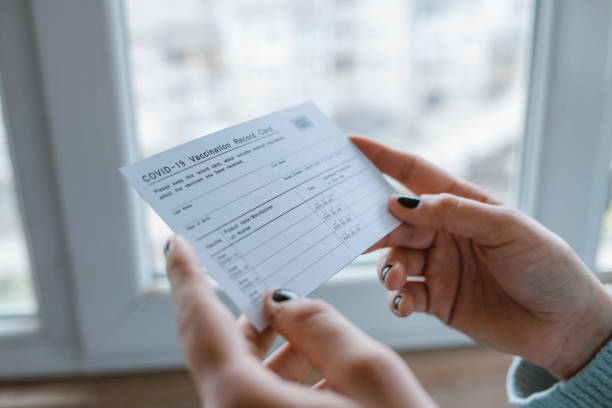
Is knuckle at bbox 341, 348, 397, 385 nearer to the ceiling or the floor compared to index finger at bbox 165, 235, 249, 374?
nearer to the floor

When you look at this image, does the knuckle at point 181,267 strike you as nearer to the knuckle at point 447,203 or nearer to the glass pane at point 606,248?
the knuckle at point 447,203

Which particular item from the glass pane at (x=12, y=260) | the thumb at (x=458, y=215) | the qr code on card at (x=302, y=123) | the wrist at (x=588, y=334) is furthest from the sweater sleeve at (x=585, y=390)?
the glass pane at (x=12, y=260)

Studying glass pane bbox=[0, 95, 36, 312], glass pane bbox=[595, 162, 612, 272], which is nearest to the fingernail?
glass pane bbox=[0, 95, 36, 312]

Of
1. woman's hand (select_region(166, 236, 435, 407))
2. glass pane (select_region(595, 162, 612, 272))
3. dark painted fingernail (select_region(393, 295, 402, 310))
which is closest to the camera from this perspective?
woman's hand (select_region(166, 236, 435, 407))

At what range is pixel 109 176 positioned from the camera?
2.09 ft

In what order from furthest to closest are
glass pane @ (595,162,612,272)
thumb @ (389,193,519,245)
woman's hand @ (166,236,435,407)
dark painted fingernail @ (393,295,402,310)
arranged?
glass pane @ (595,162,612,272)
dark painted fingernail @ (393,295,402,310)
thumb @ (389,193,519,245)
woman's hand @ (166,236,435,407)

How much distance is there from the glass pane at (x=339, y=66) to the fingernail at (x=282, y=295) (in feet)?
1.25

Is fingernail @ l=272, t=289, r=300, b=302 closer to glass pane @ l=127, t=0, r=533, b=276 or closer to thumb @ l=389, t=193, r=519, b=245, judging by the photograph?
thumb @ l=389, t=193, r=519, b=245

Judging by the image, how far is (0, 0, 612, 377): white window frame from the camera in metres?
0.59

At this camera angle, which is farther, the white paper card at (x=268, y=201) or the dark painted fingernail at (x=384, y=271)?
the dark painted fingernail at (x=384, y=271)

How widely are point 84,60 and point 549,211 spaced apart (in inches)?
28.3

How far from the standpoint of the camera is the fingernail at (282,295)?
0.39 m

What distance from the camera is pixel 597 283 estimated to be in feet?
1.75

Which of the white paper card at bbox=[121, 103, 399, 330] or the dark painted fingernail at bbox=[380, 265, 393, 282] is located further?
the dark painted fingernail at bbox=[380, 265, 393, 282]
